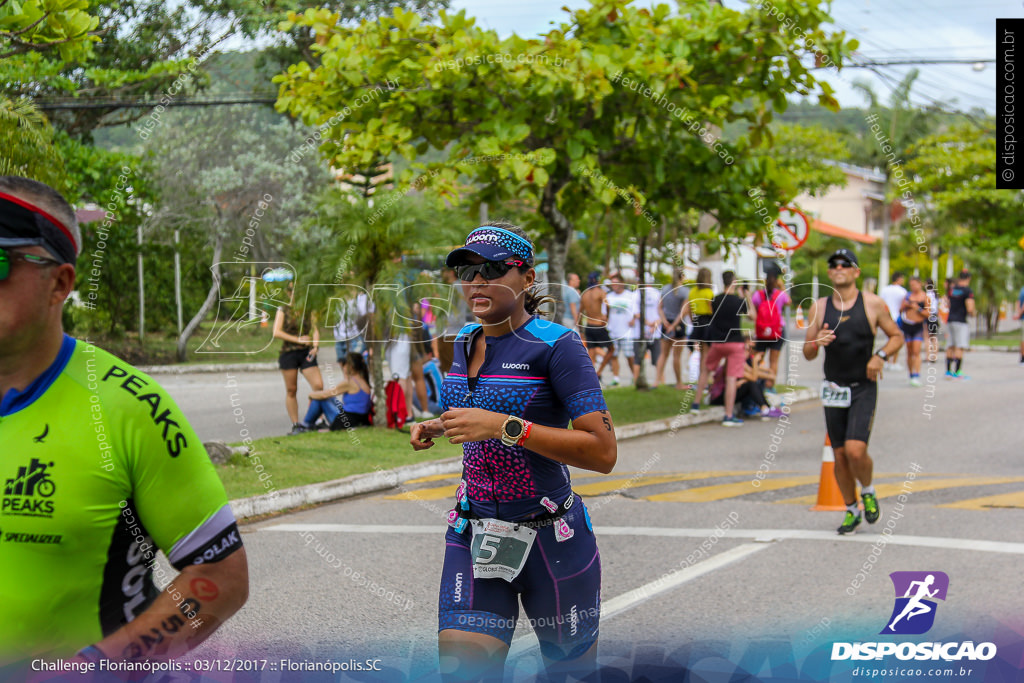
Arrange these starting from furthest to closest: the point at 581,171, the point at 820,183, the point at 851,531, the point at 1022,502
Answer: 1. the point at 820,183
2. the point at 581,171
3. the point at 1022,502
4. the point at 851,531

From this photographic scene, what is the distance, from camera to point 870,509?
7.44 metres

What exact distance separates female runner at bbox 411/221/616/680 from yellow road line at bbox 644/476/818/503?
5713 millimetres

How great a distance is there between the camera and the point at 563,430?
3170mm

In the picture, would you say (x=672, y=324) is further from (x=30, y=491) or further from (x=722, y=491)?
(x=30, y=491)

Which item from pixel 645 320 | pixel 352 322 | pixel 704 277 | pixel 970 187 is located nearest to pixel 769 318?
pixel 704 277

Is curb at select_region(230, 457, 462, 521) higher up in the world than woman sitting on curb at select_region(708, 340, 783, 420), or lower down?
lower down

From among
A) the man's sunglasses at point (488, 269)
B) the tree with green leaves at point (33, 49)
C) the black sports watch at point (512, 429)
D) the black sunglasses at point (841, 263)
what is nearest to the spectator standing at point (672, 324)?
the black sunglasses at point (841, 263)

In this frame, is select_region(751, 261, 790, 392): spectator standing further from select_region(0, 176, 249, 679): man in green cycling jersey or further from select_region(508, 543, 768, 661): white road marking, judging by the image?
select_region(0, 176, 249, 679): man in green cycling jersey

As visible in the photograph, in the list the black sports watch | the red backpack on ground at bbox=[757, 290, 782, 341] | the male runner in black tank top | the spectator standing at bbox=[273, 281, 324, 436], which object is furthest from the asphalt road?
the red backpack on ground at bbox=[757, 290, 782, 341]

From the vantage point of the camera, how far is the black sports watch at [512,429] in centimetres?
306

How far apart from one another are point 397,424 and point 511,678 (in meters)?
9.20

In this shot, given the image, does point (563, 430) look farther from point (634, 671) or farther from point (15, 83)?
point (15, 83)

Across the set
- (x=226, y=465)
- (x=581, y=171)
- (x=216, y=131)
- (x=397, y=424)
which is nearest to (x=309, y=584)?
(x=226, y=465)

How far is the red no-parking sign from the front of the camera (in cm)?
1336
